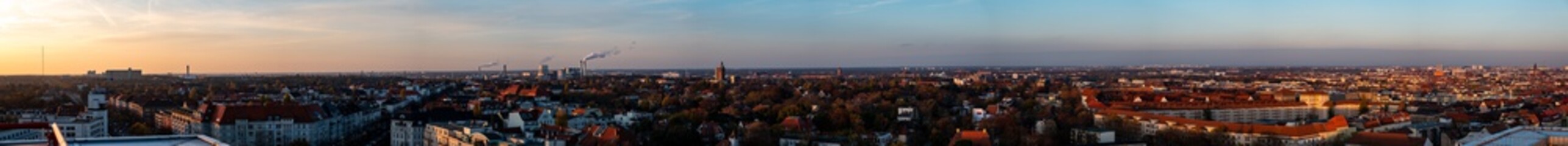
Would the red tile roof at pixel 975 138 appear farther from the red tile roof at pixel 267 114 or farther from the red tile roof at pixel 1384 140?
the red tile roof at pixel 267 114

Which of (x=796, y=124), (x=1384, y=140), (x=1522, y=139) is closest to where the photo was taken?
(x=1522, y=139)

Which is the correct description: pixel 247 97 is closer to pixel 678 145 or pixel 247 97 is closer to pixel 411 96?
pixel 411 96

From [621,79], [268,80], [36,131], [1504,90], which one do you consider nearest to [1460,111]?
[1504,90]

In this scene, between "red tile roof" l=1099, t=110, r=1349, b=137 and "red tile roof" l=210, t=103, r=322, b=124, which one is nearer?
"red tile roof" l=1099, t=110, r=1349, b=137

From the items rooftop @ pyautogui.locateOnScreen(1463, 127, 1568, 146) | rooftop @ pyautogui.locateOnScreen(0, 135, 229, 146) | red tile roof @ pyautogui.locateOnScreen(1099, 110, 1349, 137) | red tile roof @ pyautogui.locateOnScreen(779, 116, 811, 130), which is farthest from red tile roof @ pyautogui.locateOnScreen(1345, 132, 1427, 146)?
rooftop @ pyautogui.locateOnScreen(0, 135, 229, 146)

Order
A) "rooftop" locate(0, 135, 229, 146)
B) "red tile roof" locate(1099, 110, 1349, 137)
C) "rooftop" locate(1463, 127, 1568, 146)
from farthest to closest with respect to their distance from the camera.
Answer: "red tile roof" locate(1099, 110, 1349, 137), "rooftop" locate(1463, 127, 1568, 146), "rooftop" locate(0, 135, 229, 146)

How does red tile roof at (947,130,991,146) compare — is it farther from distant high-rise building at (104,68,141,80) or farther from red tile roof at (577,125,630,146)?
distant high-rise building at (104,68,141,80)

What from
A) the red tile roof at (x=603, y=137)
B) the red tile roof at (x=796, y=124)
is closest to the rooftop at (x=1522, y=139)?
the red tile roof at (x=796, y=124)

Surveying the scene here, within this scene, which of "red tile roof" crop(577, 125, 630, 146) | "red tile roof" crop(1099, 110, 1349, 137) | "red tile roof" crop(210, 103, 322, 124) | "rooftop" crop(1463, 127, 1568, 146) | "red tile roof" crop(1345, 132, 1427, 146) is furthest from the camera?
"red tile roof" crop(210, 103, 322, 124)

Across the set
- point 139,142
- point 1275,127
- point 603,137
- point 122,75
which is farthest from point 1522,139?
point 122,75

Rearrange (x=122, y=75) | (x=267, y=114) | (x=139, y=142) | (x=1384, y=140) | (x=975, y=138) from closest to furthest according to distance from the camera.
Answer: (x=139, y=142) < (x=975, y=138) < (x=1384, y=140) < (x=267, y=114) < (x=122, y=75)

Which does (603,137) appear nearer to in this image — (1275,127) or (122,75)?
(1275,127)
